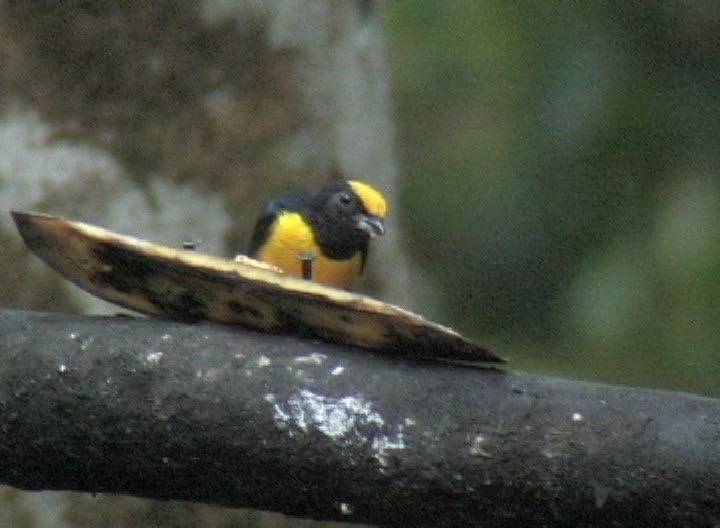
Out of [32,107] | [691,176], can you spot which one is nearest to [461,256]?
[691,176]

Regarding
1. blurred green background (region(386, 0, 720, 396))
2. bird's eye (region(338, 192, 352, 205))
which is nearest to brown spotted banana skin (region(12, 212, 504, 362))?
bird's eye (region(338, 192, 352, 205))

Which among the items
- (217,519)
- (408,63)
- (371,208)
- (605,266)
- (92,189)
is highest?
(408,63)

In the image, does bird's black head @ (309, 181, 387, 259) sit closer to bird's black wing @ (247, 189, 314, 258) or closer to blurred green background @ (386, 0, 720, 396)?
bird's black wing @ (247, 189, 314, 258)

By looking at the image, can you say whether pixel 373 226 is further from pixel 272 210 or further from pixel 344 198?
pixel 272 210

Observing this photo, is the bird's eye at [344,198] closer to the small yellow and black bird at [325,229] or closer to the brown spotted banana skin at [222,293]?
the small yellow and black bird at [325,229]

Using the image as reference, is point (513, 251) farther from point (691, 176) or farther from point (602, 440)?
point (602, 440)

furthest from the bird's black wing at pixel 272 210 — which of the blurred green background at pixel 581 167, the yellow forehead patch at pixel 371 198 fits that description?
the blurred green background at pixel 581 167
